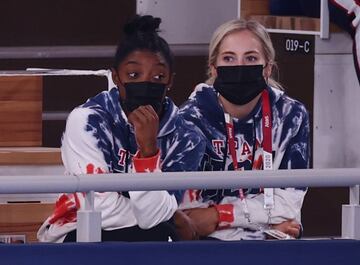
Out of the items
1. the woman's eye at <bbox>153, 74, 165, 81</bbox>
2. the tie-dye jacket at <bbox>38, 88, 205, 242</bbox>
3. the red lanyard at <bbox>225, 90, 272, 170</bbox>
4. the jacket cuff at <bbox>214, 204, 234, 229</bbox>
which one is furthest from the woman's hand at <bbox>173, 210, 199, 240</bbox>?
the woman's eye at <bbox>153, 74, 165, 81</bbox>

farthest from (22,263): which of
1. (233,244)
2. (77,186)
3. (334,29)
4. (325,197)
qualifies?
(325,197)

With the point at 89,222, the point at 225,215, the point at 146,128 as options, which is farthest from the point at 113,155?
the point at 89,222

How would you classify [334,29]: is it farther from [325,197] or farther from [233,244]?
[233,244]

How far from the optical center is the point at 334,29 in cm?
625

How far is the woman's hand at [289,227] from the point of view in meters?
4.35

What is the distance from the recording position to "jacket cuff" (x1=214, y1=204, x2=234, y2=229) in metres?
4.31

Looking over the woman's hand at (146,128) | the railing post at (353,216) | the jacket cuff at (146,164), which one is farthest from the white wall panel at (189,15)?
the railing post at (353,216)

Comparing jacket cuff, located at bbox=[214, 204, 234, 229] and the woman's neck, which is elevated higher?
the woman's neck

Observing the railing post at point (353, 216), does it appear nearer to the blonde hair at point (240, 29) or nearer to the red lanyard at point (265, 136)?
the red lanyard at point (265, 136)

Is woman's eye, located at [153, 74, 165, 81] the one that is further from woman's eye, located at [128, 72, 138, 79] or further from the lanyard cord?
the lanyard cord

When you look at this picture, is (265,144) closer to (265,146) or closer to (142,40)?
(265,146)

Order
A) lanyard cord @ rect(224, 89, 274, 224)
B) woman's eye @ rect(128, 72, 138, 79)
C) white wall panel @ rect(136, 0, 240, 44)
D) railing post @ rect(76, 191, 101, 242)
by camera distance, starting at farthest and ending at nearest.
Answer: white wall panel @ rect(136, 0, 240, 44)
lanyard cord @ rect(224, 89, 274, 224)
woman's eye @ rect(128, 72, 138, 79)
railing post @ rect(76, 191, 101, 242)

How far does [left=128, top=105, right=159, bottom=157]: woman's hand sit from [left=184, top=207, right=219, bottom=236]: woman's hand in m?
0.33

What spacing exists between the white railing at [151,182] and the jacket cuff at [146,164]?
525 millimetres
